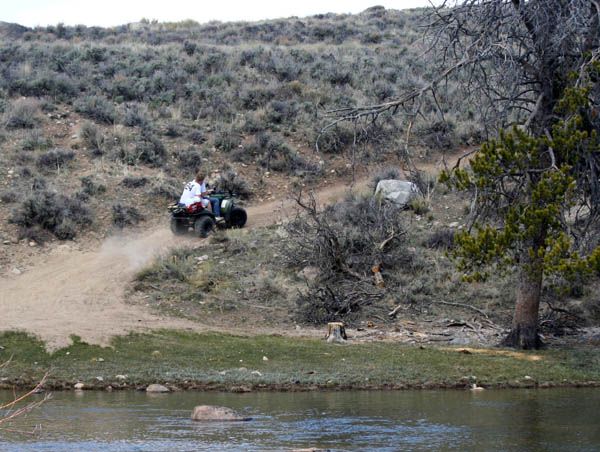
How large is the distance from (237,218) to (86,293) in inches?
234

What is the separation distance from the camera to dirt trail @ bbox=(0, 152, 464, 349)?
1658cm

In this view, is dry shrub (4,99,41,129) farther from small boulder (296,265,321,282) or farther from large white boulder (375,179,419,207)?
small boulder (296,265,321,282)

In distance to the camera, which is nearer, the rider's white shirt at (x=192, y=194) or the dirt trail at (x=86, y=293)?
the dirt trail at (x=86, y=293)

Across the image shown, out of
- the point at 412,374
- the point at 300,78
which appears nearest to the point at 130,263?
the point at 412,374

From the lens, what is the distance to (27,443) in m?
9.88

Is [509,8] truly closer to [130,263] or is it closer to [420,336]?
[420,336]

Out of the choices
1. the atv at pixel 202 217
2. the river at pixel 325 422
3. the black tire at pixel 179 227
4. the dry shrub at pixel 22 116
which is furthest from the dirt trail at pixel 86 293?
the dry shrub at pixel 22 116

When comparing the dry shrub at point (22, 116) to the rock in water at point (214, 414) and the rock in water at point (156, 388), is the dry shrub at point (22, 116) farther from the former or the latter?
the rock in water at point (214, 414)

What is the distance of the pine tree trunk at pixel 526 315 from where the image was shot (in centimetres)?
1549

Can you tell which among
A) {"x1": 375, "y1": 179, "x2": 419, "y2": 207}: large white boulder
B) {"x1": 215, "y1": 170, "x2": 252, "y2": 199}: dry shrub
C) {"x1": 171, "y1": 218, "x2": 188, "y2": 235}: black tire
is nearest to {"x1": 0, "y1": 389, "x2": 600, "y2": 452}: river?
{"x1": 171, "y1": 218, "x2": 188, "y2": 235}: black tire

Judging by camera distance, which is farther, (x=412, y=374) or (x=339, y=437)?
(x=412, y=374)

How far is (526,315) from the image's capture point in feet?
51.3

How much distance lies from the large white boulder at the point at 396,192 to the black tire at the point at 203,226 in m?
4.74

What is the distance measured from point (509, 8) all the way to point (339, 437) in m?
8.15
